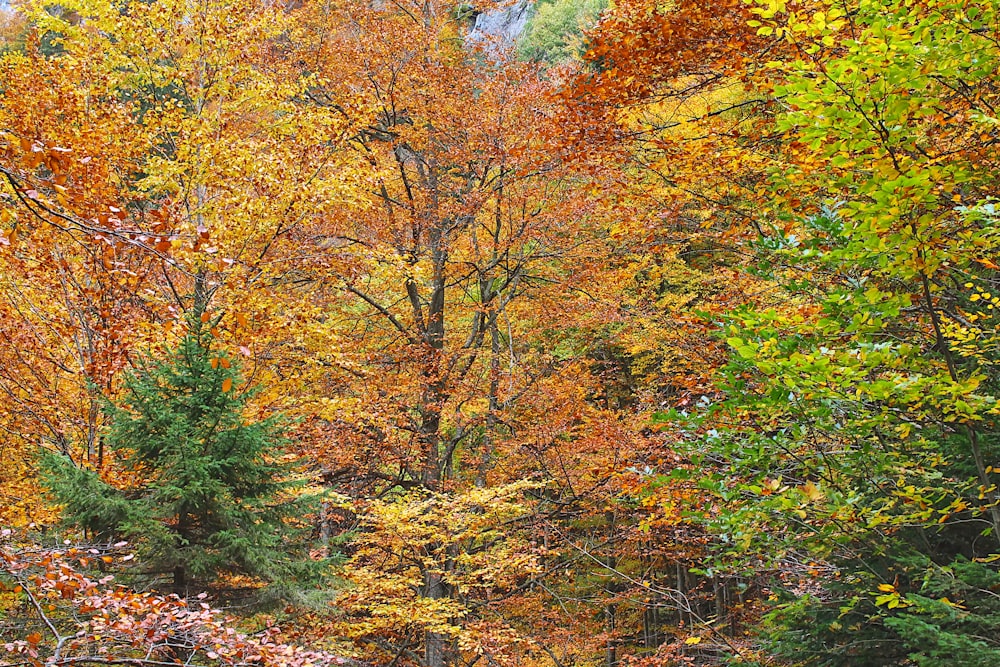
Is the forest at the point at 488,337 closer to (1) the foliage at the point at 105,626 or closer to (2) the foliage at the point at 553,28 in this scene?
(1) the foliage at the point at 105,626

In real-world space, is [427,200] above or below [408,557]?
above

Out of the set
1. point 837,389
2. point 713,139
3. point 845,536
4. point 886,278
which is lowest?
point 845,536

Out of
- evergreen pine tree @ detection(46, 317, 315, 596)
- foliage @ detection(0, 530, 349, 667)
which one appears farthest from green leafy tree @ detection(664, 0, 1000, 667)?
evergreen pine tree @ detection(46, 317, 315, 596)

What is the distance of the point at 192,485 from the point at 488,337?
10.4 m

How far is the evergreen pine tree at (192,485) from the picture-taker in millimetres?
5219

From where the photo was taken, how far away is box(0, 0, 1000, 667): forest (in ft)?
11.5

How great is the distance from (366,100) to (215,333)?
8750mm

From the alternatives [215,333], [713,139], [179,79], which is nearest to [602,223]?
[713,139]

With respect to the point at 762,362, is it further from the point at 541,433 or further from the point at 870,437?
the point at 541,433

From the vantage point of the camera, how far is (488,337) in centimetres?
1539

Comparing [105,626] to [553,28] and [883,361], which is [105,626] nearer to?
[883,361]

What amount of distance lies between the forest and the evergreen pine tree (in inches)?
1.3

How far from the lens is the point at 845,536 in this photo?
3781mm

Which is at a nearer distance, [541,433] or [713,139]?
[713,139]
